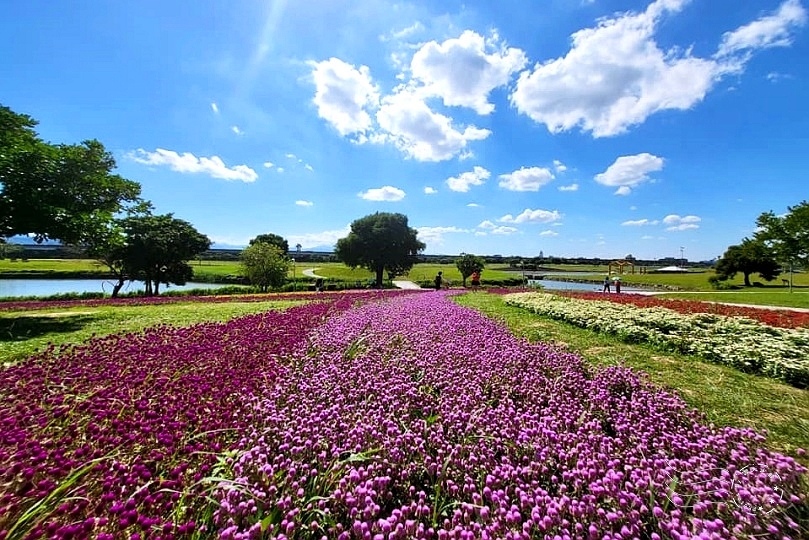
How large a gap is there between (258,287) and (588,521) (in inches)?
1714

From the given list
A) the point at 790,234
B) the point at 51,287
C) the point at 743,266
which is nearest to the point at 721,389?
the point at 790,234

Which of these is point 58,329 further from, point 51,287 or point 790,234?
point 51,287

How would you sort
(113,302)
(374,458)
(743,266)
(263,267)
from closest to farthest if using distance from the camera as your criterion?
(374,458), (113,302), (263,267), (743,266)

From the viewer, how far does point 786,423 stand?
3.98m

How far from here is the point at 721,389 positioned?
5.11 meters

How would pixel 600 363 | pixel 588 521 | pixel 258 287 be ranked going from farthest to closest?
pixel 258 287
pixel 600 363
pixel 588 521

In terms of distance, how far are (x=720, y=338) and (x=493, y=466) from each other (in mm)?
7355

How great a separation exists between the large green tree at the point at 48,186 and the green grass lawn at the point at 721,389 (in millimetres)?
15356

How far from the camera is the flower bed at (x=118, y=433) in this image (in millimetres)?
2125

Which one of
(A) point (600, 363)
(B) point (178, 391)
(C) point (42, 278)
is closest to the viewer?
(B) point (178, 391)

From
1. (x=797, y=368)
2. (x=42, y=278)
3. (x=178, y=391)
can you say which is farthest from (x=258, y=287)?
(x=42, y=278)

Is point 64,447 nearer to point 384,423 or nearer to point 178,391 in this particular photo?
point 178,391

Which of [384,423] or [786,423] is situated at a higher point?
[384,423]

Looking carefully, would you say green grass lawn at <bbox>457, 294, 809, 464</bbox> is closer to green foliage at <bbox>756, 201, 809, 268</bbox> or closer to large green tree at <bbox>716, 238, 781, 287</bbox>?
green foliage at <bbox>756, 201, 809, 268</bbox>
